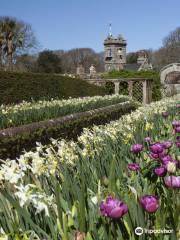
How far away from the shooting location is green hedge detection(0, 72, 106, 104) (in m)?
13.0

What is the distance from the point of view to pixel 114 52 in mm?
76750

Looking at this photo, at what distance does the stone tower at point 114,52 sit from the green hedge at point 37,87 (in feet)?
186

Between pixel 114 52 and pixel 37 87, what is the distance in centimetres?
6300

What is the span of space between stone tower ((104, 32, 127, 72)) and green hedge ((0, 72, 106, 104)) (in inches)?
2227

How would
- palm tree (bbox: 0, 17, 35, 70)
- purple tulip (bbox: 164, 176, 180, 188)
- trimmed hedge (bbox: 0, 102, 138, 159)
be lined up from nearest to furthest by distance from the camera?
purple tulip (bbox: 164, 176, 180, 188)
trimmed hedge (bbox: 0, 102, 138, 159)
palm tree (bbox: 0, 17, 35, 70)

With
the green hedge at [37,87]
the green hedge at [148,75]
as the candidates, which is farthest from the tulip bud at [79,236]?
the green hedge at [148,75]

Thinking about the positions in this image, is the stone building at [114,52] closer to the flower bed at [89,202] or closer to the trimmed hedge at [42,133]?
the trimmed hedge at [42,133]

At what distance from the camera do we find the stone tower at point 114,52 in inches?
2997

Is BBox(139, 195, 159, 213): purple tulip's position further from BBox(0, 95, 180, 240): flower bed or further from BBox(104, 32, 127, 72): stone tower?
BBox(104, 32, 127, 72): stone tower

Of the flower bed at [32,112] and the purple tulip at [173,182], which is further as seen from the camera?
the flower bed at [32,112]

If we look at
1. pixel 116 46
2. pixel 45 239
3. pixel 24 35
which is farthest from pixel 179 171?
pixel 116 46

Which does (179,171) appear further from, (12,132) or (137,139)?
(12,132)

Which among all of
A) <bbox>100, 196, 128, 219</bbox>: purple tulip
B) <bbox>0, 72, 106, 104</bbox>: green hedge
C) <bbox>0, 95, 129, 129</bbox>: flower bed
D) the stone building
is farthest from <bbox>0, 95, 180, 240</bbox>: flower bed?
the stone building

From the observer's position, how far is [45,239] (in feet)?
4.78
